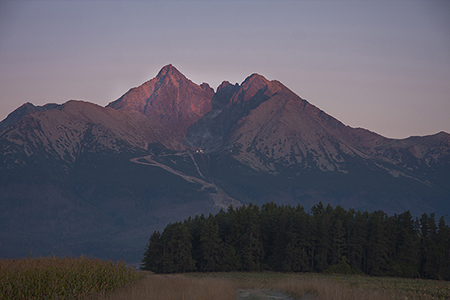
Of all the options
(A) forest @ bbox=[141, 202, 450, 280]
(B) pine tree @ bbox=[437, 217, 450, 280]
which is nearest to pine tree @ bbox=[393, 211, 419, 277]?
(A) forest @ bbox=[141, 202, 450, 280]

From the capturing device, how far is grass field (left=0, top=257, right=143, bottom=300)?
62.6 feet

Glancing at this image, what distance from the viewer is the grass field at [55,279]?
19.1 metres

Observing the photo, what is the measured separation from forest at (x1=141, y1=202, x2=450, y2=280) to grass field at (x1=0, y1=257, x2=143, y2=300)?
60.2m

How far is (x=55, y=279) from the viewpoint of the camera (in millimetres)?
20094

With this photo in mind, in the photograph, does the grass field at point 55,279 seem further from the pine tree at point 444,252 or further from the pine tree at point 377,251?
the pine tree at point 444,252

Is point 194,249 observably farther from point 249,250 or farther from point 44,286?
point 44,286

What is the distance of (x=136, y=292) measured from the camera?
70.0ft

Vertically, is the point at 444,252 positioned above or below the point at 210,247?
below

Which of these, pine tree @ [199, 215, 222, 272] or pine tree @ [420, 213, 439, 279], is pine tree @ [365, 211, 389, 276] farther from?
pine tree @ [199, 215, 222, 272]

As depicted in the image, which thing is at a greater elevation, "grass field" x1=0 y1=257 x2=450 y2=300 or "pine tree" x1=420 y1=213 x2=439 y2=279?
"grass field" x1=0 y1=257 x2=450 y2=300

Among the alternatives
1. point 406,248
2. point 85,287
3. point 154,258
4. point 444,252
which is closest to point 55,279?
point 85,287

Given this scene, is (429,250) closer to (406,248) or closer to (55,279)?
(406,248)

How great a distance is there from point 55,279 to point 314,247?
71.0m

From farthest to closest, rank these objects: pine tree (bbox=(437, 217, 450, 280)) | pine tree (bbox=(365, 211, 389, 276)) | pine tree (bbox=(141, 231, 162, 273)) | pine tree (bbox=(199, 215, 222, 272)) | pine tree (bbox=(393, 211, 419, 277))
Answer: pine tree (bbox=(141, 231, 162, 273)) < pine tree (bbox=(199, 215, 222, 272)) < pine tree (bbox=(365, 211, 389, 276)) < pine tree (bbox=(393, 211, 419, 277)) < pine tree (bbox=(437, 217, 450, 280))
